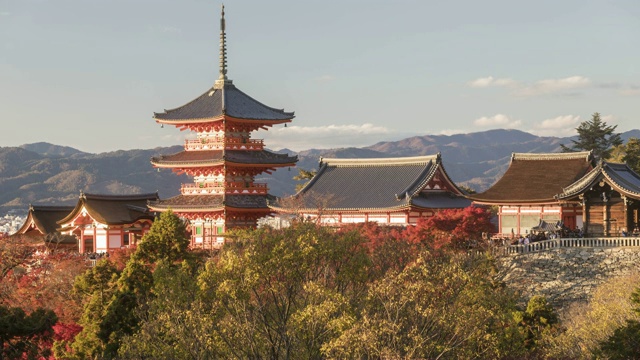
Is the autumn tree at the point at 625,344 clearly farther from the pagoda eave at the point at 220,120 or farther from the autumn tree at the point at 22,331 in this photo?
the pagoda eave at the point at 220,120

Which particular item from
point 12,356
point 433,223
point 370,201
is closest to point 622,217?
point 433,223

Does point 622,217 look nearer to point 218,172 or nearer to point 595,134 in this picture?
point 218,172

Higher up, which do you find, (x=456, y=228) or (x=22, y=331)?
(x=456, y=228)

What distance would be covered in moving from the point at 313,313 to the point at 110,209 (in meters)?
39.5

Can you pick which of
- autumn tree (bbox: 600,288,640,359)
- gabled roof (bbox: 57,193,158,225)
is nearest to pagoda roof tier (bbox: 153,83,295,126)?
gabled roof (bbox: 57,193,158,225)

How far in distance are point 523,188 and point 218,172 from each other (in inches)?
719

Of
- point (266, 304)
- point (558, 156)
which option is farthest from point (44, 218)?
point (266, 304)

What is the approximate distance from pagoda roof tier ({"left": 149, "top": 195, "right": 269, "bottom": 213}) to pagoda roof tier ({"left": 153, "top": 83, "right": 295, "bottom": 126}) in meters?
4.59

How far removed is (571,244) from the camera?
4847 centimetres

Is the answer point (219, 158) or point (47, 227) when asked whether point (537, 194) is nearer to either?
point (219, 158)

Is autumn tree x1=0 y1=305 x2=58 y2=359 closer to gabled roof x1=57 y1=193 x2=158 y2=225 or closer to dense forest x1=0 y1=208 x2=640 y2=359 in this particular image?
dense forest x1=0 y1=208 x2=640 y2=359

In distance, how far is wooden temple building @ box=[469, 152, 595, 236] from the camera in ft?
178

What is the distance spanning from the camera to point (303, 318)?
28.8 metres

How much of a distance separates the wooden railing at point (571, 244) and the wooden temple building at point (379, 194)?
9807 millimetres
